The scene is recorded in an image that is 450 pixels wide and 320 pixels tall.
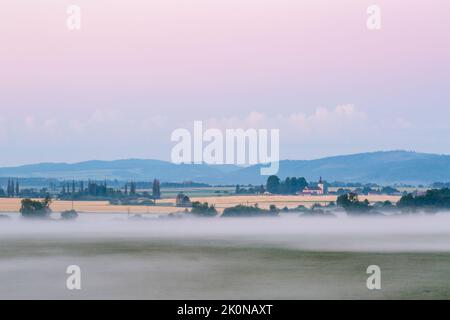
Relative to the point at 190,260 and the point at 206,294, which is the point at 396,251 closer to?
the point at 190,260

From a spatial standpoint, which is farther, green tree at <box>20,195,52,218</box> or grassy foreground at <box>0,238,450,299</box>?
green tree at <box>20,195,52,218</box>

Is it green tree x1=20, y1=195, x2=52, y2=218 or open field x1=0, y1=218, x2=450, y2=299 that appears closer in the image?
open field x1=0, y1=218, x2=450, y2=299

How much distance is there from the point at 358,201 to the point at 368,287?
3124 centimetres

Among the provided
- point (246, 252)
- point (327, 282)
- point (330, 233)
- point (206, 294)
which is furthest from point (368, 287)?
point (330, 233)

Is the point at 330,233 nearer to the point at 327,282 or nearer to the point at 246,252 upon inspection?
the point at 246,252

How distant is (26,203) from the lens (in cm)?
6588

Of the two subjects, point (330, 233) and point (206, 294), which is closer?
point (206, 294)

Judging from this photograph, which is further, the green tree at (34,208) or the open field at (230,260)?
the green tree at (34,208)

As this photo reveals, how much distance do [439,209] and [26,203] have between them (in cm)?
3528

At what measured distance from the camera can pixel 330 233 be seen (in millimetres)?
78062

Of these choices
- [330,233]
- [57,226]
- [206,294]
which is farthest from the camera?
[330,233]

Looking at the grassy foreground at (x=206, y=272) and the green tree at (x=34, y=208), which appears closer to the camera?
the grassy foreground at (x=206, y=272)
